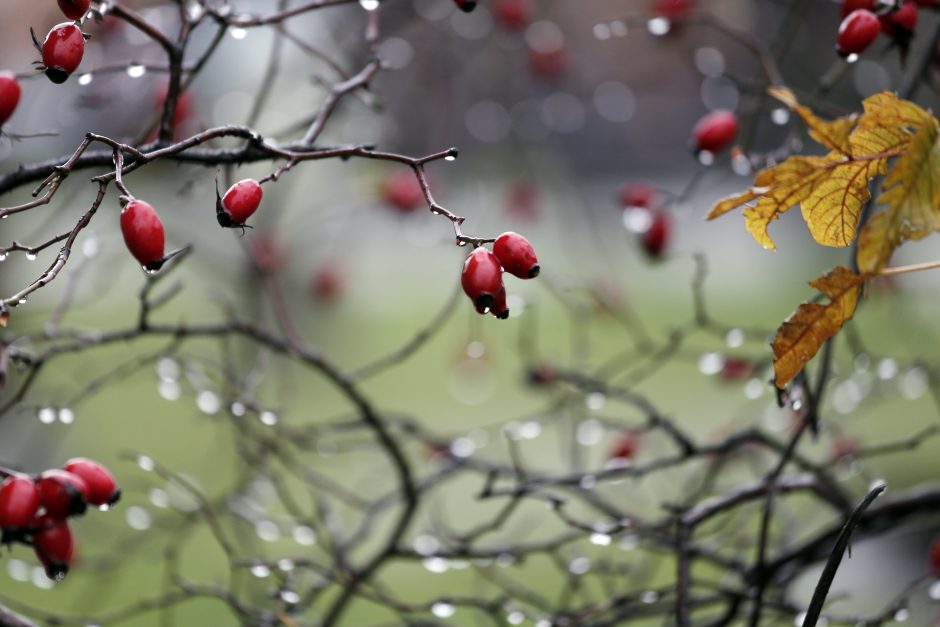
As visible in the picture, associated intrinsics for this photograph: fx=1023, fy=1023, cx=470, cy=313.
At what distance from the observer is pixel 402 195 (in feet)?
9.98

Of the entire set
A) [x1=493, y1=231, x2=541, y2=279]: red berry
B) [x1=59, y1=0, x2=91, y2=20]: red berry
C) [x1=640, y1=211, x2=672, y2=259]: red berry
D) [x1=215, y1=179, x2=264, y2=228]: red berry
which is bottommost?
[x1=493, y1=231, x2=541, y2=279]: red berry

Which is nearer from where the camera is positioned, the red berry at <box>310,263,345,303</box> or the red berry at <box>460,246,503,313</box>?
the red berry at <box>460,246,503,313</box>

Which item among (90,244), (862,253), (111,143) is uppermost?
(90,244)

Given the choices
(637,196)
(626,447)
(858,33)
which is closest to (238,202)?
(858,33)

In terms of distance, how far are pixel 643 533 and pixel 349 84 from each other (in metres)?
0.77

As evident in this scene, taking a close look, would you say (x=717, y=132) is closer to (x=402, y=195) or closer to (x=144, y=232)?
(x=144, y=232)

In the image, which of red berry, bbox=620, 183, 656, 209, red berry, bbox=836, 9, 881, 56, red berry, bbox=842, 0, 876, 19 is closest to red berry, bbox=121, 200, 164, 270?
red berry, bbox=836, 9, 881, 56

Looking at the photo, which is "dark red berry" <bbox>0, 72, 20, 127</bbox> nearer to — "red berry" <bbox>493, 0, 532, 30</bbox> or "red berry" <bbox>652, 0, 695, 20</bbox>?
"red berry" <bbox>652, 0, 695, 20</bbox>

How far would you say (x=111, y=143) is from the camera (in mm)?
858

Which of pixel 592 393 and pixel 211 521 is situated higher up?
pixel 592 393

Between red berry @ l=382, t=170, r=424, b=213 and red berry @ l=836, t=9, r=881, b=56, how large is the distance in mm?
1929

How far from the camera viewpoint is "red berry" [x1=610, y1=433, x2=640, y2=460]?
7.82 ft

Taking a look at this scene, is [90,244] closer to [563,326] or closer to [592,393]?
[592,393]

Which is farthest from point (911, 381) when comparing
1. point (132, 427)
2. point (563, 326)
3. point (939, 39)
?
point (563, 326)
